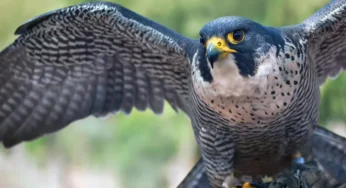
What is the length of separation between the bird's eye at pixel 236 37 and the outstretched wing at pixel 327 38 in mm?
384

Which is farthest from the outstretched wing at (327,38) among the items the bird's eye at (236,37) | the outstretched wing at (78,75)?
the outstretched wing at (78,75)

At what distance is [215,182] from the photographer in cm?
228

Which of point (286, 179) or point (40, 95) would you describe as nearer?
point (286, 179)

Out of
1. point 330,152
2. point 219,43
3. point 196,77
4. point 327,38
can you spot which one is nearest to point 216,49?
point 219,43

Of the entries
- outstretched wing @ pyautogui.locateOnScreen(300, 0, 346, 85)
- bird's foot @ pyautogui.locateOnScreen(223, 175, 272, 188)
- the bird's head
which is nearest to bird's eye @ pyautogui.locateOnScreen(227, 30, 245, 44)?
the bird's head

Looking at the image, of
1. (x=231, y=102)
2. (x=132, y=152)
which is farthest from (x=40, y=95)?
(x=231, y=102)

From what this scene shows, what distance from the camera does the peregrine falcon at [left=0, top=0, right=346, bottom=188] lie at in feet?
6.19

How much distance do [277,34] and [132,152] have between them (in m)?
1.37

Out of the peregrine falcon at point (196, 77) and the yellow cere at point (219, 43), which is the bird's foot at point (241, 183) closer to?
the peregrine falcon at point (196, 77)

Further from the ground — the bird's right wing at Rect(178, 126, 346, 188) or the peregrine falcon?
the peregrine falcon

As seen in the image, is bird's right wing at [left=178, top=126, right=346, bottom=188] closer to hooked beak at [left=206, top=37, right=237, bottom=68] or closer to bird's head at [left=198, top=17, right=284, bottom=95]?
bird's head at [left=198, top=17, right=284, bottom=95]

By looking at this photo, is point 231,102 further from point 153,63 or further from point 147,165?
point 147,165

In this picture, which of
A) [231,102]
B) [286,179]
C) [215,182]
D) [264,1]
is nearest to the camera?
[231,102]

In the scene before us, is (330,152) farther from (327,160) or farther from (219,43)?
(219,43)
